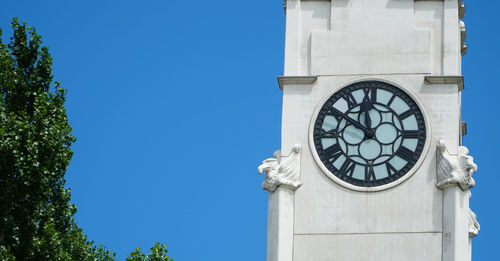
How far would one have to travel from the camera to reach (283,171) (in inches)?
2343

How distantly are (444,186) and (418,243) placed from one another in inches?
63.4

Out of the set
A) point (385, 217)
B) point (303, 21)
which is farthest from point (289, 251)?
point (303, 21)

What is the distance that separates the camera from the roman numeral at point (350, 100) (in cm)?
6012

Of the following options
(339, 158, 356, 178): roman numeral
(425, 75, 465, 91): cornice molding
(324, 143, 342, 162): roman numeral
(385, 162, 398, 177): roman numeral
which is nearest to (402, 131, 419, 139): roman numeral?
(385, 162, 398, 177): roman numeral

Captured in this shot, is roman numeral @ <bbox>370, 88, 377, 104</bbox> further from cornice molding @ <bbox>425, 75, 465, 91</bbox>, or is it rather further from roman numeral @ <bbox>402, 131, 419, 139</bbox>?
cornice molding @ <bbox>425, 75, 465, 91</bbox>

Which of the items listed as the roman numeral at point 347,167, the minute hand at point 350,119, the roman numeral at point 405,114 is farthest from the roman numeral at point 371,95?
the roman numeral at point 347,167

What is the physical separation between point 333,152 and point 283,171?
1419 mm

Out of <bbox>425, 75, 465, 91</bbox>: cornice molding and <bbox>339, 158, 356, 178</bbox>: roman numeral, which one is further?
<bbox>425, 75, 465, 91</bbox>: cornice molding

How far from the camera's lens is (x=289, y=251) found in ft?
193

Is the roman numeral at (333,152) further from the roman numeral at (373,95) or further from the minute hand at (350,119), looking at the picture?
the roman numeral at (373,95)

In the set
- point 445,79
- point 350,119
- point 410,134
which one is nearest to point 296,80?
point 350,119

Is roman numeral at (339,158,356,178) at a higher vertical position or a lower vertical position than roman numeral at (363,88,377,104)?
lower

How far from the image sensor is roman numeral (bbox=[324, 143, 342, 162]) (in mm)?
59750

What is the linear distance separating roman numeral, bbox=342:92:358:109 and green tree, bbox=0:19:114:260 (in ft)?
24.7
